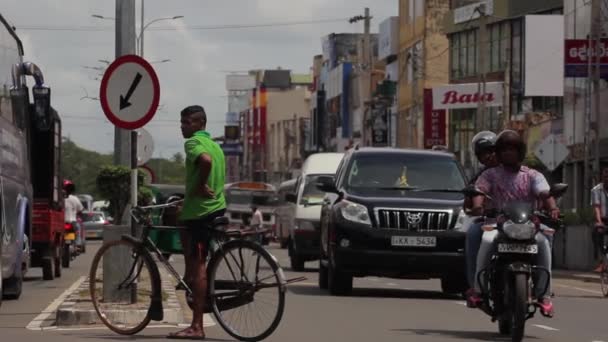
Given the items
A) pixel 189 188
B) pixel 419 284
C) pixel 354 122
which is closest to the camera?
pixel 189 188

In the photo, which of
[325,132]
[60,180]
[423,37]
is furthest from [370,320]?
[325,132]

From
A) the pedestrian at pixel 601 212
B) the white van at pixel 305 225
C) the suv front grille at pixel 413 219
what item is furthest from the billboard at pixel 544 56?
the suv front grille at pixel 413 219

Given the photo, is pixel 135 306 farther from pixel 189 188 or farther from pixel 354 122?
pixel 354 122

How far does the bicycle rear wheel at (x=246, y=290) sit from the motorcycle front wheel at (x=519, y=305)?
172 centimetres

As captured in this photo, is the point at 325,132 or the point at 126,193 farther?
the point at 325,132

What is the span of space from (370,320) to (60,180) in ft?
47.3

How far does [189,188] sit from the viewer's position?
13305 millimetres

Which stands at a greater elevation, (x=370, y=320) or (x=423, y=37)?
(x=423, y=37)

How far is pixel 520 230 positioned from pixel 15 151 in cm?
955

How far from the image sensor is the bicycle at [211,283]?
12781 millimetres

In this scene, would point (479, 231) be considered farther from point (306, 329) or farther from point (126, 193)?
point (126, 193)

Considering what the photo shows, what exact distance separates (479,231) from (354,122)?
346 ft

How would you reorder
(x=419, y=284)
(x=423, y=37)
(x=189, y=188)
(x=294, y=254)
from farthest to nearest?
(x=423, y=37) < (x=294, y=254) < (x=419, y=284) < (x=189, y=188)

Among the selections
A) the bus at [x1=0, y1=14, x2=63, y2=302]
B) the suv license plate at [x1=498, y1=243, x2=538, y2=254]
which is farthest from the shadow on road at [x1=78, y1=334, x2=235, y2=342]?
the bus at [x1=0, y1=14, x2=63, y2=302]
